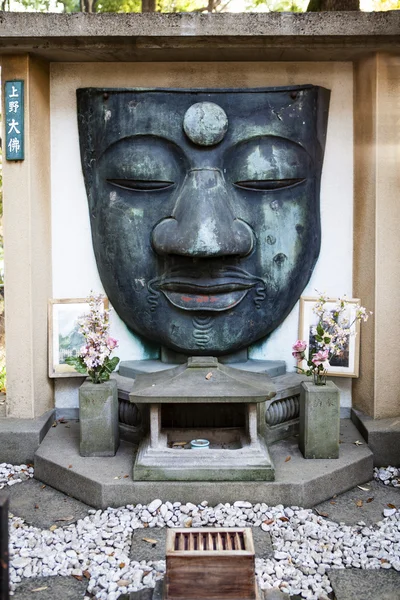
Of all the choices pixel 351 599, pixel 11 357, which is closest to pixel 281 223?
pixel 11 357

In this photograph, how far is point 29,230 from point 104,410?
1.49m

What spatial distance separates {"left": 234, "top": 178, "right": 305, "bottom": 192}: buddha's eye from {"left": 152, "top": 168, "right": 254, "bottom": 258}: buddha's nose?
0.16 metres

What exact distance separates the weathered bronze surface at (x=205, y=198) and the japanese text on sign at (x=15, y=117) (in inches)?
18.3

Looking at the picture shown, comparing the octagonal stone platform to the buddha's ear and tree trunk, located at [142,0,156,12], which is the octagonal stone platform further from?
tree trunk, located at [142,0,156,12]

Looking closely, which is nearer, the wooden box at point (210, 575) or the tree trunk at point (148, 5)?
the wooden box at point (210, 575)

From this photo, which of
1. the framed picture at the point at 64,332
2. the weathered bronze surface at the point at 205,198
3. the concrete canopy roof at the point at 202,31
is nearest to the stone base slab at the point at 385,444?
the weathered bronze surface at the point at 205,198

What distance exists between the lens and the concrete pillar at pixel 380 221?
4.61 meters

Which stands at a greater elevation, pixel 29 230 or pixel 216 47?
pixel 216 47

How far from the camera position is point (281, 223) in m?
4.71

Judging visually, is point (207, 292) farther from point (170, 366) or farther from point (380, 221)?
point (380, 221)

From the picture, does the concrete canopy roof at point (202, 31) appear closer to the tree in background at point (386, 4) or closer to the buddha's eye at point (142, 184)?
the buddha's eye at point (142, 184)

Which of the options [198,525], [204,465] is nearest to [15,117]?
[204,465]

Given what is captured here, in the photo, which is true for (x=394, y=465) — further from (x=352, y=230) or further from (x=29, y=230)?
(x=29, y=230)

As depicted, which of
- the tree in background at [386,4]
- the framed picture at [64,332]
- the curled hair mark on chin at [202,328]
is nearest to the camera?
the curled hair mark on chin at [202,328]
